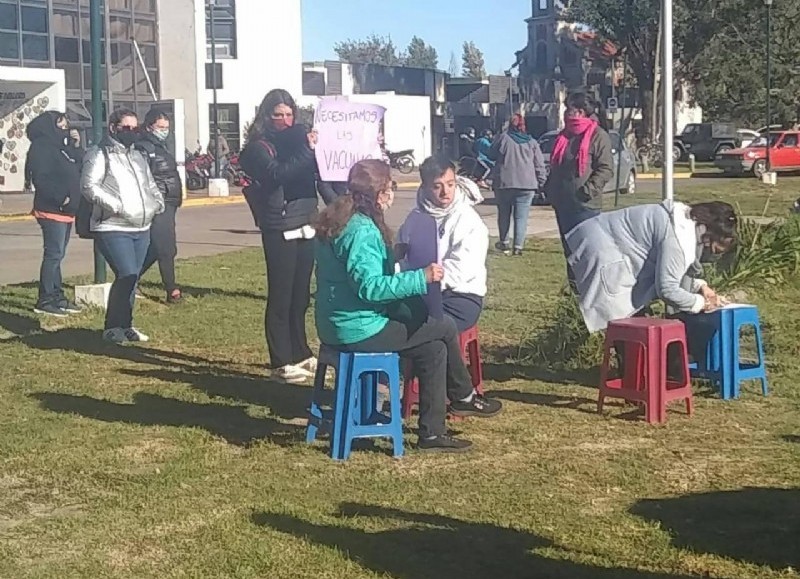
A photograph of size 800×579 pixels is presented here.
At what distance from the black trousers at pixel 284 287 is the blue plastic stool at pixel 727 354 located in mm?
2556

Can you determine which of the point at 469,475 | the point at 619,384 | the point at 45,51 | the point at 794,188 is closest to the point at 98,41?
the point at 619,384

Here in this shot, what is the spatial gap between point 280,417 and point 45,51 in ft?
107

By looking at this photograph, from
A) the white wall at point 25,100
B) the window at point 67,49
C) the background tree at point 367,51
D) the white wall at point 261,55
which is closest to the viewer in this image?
→ the white wall at point 25,100

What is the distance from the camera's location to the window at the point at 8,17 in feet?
118

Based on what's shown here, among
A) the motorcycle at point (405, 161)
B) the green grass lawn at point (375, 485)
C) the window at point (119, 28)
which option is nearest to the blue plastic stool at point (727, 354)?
the green grass lawn at point (375, 485)

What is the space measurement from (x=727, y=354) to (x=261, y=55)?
41.0 meters

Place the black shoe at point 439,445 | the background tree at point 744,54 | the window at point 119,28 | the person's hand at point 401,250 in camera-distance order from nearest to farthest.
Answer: the black shoe at point 439,445, the person's hand at point 401,250, the window at point 119,28, the background tree at point 744,54

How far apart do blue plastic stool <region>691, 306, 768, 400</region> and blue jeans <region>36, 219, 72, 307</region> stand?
615 centimetres

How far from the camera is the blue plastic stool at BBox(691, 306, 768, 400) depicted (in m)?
7.61

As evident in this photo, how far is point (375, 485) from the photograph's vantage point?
588 cm

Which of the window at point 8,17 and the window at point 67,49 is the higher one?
the window at point 8,17

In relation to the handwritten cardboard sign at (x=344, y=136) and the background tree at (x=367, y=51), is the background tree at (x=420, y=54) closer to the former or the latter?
the background tree at (x=367, y=51)

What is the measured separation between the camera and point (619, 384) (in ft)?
24.9

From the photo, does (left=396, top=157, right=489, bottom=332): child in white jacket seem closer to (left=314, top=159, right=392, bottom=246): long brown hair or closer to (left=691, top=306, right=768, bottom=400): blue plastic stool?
(left=314, top=159, right=392, bottom=246): long brown hair
